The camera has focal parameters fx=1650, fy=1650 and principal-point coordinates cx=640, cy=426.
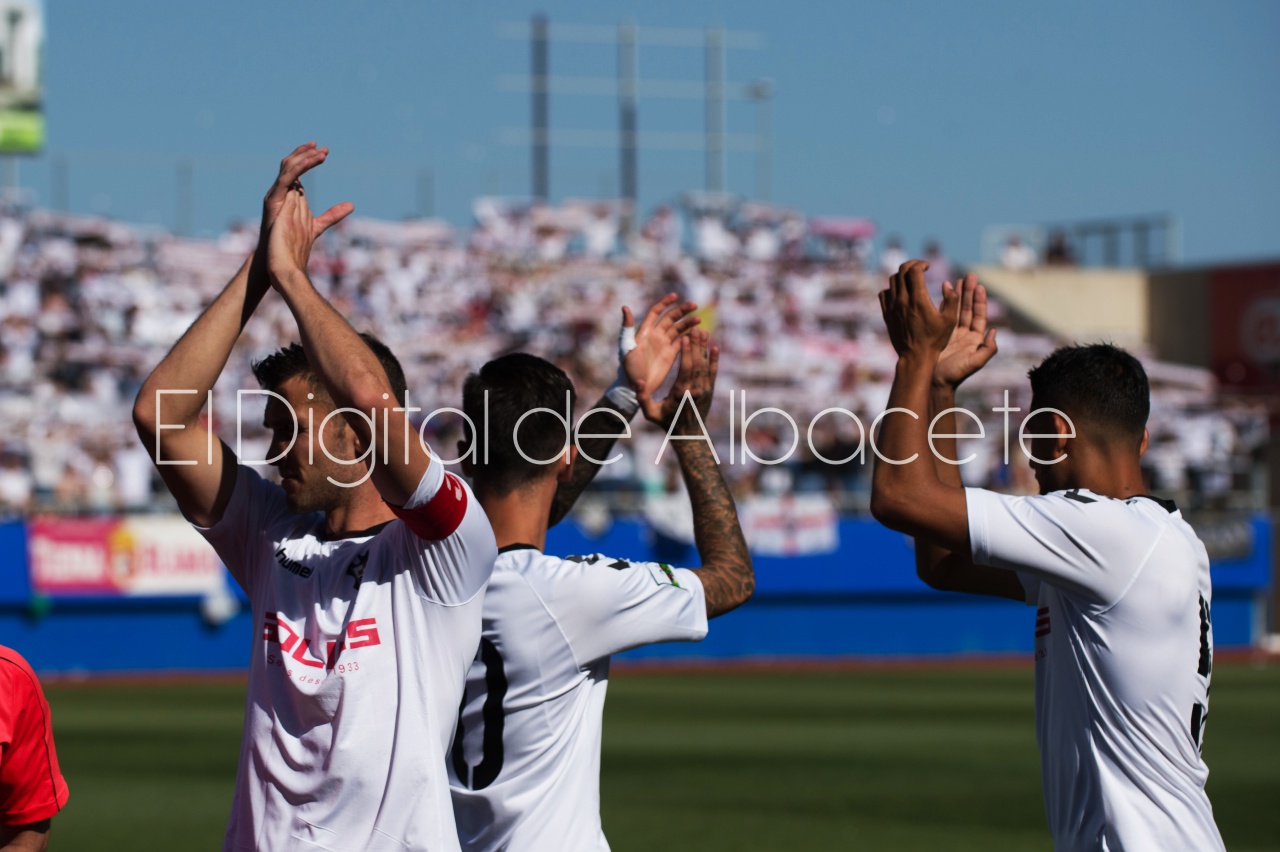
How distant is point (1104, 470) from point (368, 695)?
1747 mm

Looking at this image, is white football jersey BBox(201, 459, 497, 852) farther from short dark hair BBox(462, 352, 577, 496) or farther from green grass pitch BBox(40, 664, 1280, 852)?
green grass pitch BBox(40, 664, 1280, 852)

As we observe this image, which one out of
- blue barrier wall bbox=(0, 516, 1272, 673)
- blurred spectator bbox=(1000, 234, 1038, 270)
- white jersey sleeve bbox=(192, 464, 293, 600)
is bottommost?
blue barrier wall bbox=(0, 516, 1272, 673)

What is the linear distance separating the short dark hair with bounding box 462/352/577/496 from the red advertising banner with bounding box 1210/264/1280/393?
34.9m

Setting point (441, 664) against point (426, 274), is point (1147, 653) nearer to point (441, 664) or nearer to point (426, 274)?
point (441, 664)

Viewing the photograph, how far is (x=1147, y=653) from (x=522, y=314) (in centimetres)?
2835

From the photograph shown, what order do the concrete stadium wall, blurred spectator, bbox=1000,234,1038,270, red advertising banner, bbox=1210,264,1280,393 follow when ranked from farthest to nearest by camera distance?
blurred spectator, bbox=1000,234,1038,270 → the concrete stadium wall → red advertising banner, bbox=1210,264,1280,393

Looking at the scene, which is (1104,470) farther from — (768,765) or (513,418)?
(768,765)

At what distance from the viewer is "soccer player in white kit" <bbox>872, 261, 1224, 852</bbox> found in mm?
3561

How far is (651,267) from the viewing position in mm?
35219

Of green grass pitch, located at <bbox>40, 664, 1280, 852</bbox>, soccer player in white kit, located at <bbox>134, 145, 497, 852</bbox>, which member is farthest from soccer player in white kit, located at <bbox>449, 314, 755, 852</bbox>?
green grass pitch, located at <bbox>40, 664, 1280, 852</bbox>

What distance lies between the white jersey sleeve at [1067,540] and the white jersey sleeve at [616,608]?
723mm

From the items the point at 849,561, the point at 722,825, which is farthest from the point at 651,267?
the point at 722,825

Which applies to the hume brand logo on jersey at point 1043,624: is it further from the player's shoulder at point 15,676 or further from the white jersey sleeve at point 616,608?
the player's shoulder at point 15,676

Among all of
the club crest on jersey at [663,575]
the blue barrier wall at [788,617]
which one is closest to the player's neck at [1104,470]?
the club crest on jersey at [663,575]
